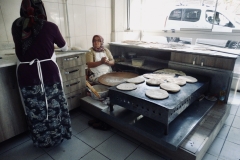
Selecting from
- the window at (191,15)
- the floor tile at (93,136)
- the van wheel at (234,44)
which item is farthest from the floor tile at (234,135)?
the window at (191,15)

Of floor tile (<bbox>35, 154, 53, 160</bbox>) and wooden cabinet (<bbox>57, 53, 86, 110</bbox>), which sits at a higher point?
wooden cabinet (<bbox>57, 53, 86, 110</bbox>)

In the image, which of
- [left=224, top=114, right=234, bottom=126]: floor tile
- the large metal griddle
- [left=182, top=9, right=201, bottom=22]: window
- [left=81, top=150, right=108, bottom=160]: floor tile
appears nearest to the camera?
the large metal griddle

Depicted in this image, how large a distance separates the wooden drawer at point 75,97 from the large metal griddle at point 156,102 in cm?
69

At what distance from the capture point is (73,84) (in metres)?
2.10

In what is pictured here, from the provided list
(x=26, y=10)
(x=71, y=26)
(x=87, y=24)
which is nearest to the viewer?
(x=26, y=10)

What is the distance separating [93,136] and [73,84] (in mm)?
685

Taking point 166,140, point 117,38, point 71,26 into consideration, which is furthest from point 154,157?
point 117,38

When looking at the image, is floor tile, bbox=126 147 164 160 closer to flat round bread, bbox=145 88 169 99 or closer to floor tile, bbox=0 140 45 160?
flat round bread, bbox=145 88 169 99

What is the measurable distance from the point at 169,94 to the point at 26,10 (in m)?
1.40

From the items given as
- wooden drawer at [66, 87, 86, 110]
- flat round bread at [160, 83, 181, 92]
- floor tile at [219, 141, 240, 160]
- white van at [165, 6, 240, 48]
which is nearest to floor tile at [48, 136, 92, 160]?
wooden drawer at [66, 87, 86, 110]

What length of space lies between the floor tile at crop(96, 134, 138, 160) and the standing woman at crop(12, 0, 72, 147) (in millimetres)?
449

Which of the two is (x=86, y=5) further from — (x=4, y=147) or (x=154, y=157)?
(x=154, y=157)

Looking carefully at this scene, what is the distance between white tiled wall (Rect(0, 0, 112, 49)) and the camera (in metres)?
1.89

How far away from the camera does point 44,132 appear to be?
1563 mm
